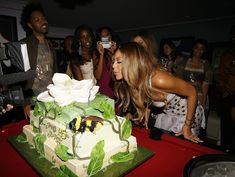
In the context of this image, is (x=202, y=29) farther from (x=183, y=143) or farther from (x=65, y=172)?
(x=65, y=172)

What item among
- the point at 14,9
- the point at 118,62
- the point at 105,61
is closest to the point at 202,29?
the point at 105,61

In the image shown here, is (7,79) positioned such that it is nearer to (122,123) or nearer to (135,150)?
(122,123)

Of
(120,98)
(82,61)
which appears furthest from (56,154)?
(82,61)

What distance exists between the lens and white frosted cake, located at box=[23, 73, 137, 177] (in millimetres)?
1234

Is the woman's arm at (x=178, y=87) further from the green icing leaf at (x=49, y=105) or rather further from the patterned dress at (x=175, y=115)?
the green icing leaf at (x=49, y=105)

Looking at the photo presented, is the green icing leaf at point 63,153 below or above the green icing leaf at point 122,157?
above

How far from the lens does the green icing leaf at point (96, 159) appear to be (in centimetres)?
122

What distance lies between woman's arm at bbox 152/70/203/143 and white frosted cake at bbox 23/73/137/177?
0.63 metres

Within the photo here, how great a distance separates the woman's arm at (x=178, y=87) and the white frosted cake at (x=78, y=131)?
63 cm

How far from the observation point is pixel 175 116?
237cm

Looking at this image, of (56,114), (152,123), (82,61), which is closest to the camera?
(56,114)

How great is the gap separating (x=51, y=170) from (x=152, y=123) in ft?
5.04

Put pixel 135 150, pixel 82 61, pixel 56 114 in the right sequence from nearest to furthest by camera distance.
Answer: pixel 56 114 < pixel 135 150 < pixel 82 61

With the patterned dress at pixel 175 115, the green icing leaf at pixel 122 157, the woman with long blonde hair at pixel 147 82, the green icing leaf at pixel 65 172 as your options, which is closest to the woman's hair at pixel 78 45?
the woman with long blonde hair at pixel 147 82
